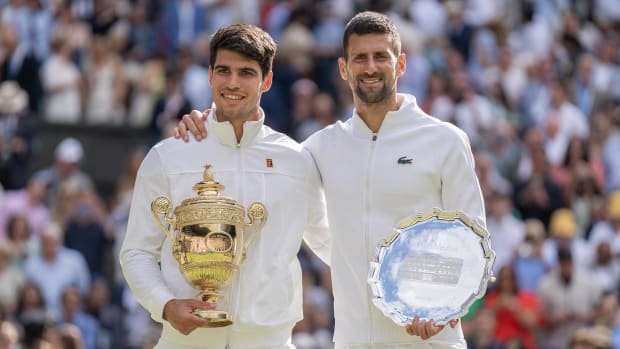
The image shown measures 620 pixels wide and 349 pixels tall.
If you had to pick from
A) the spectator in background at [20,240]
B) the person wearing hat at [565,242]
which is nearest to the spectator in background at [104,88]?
the spectator in background at [20,240]

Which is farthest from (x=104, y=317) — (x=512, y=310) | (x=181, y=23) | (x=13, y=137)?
(x=181, y=23)

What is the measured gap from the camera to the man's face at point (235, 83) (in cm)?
841

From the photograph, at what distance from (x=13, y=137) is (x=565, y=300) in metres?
5.77

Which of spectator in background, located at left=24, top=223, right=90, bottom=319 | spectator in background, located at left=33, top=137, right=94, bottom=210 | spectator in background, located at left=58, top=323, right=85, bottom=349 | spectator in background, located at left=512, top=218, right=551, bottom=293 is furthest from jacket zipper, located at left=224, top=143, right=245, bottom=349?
spectator in background, located at left=33, top=137, right=94, bottom=210

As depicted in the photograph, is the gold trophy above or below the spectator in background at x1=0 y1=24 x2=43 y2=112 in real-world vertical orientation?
below

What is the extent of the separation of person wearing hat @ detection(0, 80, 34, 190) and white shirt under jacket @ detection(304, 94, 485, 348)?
351 inches

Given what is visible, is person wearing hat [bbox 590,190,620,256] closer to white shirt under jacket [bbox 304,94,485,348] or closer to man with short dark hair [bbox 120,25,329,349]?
white shirt under jacket [bbox 304,94,485,348]

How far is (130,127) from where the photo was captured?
19.0 metres

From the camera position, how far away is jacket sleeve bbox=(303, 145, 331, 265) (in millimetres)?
8727

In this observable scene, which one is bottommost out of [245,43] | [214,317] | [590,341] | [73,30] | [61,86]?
[214,317]

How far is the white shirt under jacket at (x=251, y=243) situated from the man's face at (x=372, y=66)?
51 centimetres

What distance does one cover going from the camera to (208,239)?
8188 mm

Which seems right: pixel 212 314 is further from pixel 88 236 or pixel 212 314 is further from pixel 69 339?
pixel 88 236

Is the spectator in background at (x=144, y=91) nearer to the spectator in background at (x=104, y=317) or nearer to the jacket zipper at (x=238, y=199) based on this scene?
the spectator in background at (x=104, y=317)
